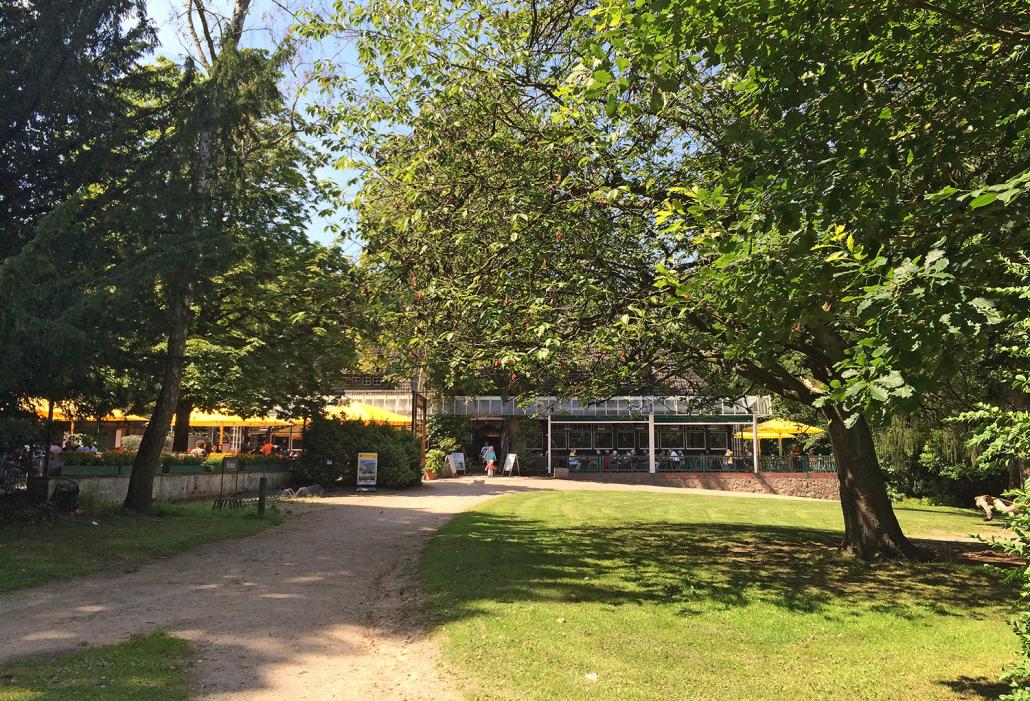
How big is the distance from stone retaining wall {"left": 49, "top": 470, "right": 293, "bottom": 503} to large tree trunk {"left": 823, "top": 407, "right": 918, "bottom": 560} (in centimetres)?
1475

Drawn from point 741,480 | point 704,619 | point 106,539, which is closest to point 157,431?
point 106,539

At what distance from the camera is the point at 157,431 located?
48.7ft

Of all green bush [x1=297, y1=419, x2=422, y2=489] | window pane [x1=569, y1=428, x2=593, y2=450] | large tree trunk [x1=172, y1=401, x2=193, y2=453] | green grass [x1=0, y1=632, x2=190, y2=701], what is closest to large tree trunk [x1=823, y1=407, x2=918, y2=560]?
green grass [x1=0, y1=632, x2=190, y2=701]

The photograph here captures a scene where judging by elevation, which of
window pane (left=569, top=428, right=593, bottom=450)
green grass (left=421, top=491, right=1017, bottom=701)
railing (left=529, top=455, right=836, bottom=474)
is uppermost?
window pane (left=569, top=428, right=593, bottom=450)

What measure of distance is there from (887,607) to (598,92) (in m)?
6.67

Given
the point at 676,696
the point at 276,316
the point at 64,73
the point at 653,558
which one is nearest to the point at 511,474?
the point at 276,316

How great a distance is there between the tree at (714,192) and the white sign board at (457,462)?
1929 centimetres

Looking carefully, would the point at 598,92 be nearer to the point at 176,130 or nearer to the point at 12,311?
the point at 12,311

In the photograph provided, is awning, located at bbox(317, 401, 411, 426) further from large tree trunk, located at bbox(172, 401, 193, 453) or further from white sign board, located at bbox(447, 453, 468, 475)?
large tree trunk, located at bbox(172, 401, 193, 453)

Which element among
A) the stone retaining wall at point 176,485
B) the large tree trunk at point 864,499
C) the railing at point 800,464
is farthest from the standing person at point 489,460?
the large tree trunk at point 864,499

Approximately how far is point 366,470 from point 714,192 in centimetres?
1826

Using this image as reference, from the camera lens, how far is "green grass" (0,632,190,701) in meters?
4.61

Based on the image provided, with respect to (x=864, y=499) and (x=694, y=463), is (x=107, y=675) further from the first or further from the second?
(x=694, y=463)

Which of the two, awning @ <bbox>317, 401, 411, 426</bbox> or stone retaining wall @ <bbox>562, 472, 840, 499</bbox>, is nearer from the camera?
awning @ <bbox>317, 401, 411, 426</bbox>
